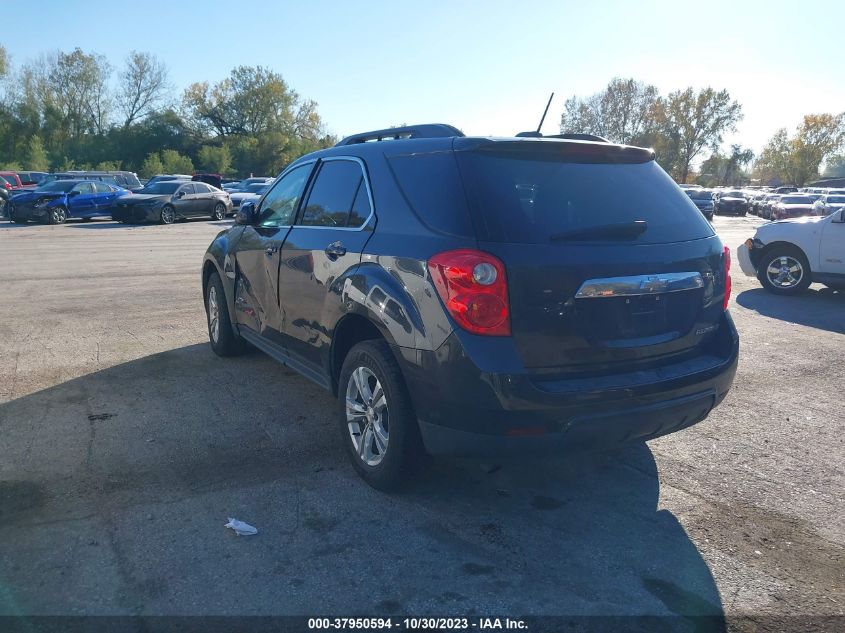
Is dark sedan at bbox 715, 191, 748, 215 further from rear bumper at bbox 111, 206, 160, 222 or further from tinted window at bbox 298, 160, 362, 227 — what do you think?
tinted window at bbox 298, 160, 362, 227

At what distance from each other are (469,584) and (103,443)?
2662 mm

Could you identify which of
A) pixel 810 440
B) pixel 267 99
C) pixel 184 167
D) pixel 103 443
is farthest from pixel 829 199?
pixel 267 99

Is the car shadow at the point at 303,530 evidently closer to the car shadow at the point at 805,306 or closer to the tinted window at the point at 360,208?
the tinted window at the point at 360,208

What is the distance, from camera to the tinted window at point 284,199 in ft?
16.1

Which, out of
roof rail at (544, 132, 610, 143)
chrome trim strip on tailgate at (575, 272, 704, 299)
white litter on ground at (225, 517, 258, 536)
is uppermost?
roof rail at (544, 132, 610, 143)

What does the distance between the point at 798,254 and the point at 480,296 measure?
354 inches

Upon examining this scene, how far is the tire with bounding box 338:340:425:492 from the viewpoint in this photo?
11.4ft

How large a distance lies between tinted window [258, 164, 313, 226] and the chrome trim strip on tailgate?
7.90 feet

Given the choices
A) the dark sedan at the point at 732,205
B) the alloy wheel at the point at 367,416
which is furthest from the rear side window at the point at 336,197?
the dark sedan at the point at 732,205

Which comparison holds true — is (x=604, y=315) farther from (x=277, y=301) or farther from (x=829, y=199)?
(x=829, y=199)

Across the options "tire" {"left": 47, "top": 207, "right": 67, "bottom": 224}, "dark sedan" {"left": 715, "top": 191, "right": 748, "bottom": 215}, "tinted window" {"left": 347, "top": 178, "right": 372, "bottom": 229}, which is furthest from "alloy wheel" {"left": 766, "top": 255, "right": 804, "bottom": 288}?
"dark sedan" {"left": 715, "top": 191, "right": 748, "bottom": 215}

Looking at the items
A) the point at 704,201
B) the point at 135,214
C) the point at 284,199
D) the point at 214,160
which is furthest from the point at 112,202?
the point at 214,160

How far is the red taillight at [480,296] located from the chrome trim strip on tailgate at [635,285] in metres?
0.38

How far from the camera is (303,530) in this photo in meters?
3.36
